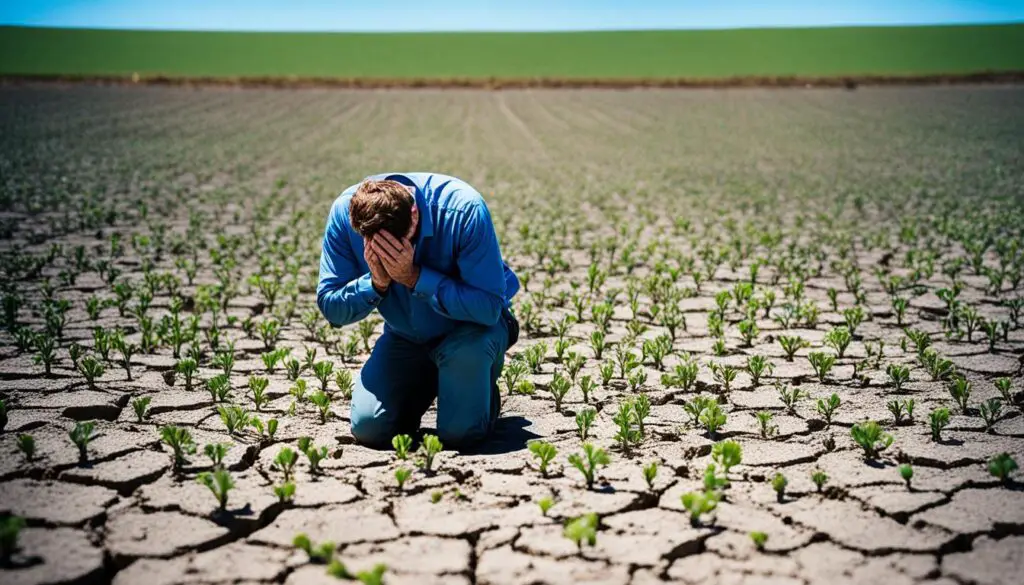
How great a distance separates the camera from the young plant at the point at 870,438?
3.66 m

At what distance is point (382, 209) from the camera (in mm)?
3619

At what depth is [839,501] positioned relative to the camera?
3.32m

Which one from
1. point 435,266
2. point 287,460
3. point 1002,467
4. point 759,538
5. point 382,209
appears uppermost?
point 382,209

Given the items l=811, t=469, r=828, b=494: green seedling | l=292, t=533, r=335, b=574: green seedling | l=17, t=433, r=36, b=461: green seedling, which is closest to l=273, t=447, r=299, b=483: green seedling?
l=292, t=533, r=335, b=574: green seedling

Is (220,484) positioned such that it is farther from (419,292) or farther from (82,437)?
(419,292)

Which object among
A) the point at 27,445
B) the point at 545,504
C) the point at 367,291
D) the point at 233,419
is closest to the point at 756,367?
the point at 545,504

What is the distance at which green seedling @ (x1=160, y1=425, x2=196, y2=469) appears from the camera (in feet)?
11.8

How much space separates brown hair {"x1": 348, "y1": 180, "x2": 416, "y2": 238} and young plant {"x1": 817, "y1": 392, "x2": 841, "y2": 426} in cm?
206

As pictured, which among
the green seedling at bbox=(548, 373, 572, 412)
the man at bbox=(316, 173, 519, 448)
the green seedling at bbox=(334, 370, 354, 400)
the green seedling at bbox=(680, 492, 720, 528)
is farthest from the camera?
the green seedling at bbox=(334, 370, 354, 400)

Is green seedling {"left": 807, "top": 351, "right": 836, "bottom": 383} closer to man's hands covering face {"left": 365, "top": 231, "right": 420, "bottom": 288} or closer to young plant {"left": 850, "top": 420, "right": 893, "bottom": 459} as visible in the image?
young plant {"left": 850, "top": 420, "right": 893, "bottom": 459}

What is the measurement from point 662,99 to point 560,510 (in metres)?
30.3

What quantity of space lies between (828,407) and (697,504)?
1.48 metres

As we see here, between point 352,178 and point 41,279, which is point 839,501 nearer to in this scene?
point 41,279

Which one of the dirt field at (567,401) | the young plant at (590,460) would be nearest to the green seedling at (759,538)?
the dirt field at (567,401)
